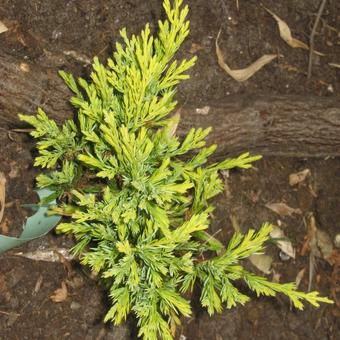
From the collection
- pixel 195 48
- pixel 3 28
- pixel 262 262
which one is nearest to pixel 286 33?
pixel 195 48

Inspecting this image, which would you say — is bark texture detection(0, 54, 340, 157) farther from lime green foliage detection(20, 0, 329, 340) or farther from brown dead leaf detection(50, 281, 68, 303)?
→ brown dead leaf detection(50, 281, 68, 303)

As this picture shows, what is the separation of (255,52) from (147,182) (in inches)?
61.2

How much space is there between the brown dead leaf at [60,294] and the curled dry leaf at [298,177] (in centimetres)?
143

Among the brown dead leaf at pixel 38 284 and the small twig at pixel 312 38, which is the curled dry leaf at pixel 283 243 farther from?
the brown dead leaf at pixel 38 284

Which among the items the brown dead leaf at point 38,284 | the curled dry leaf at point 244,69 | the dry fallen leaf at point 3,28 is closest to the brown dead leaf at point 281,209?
the curled dry leaf at point 244,69

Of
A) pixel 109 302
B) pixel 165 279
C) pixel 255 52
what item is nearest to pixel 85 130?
pixel 165 279

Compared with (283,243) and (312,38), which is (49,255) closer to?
(283,243)

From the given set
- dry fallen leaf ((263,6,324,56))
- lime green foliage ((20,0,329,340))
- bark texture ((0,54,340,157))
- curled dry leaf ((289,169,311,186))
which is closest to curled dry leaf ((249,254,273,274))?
curled dry leaf ((289,169,311,186))

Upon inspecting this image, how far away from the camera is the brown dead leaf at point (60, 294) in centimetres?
239

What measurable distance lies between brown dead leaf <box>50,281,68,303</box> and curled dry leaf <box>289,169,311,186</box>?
56.5 inches

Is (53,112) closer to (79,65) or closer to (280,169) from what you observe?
(79,65)

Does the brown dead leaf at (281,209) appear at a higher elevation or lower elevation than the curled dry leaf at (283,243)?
higher

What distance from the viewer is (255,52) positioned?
295 cm

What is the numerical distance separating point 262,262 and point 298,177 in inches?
21.9
